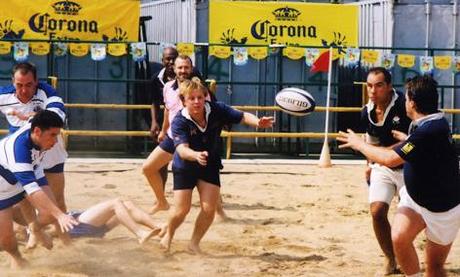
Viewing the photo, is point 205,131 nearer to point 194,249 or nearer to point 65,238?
point 194,249

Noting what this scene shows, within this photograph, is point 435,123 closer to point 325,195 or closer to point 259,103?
point 325,195

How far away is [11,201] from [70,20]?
10154 mm

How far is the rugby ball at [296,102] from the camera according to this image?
7695 mm

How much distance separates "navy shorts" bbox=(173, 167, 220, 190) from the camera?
6.84m

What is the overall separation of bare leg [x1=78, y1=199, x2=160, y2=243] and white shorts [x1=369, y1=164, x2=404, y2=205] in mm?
1798

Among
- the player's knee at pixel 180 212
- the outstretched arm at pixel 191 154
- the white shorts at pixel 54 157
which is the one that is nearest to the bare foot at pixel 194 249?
the player's knee at pixel 180 212

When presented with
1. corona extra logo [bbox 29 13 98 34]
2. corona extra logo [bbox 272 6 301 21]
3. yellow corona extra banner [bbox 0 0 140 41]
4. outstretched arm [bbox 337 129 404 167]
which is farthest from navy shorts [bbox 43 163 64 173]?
corona extra logo [bbox 272 6 301 21]

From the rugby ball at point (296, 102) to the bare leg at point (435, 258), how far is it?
258 centimetres

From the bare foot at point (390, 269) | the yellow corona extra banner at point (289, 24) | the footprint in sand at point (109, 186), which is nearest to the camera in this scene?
the bare foot at point (390, 269)

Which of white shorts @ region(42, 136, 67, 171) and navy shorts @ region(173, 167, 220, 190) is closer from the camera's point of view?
navy shorts @ region(173, 167, 220, 190)

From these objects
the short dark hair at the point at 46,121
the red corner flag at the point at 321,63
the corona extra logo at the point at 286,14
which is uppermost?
the corona extra logo at the point at 286,14

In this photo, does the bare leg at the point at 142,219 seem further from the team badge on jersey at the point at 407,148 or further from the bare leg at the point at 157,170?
the team badge on jersey at the point at 407,148

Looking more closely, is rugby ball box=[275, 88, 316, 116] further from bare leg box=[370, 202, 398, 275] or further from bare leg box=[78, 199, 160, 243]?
bare leg box=[78, 199, 160, 243]

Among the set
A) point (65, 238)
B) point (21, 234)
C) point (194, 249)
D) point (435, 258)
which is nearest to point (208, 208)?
point (194, 249)
